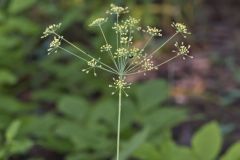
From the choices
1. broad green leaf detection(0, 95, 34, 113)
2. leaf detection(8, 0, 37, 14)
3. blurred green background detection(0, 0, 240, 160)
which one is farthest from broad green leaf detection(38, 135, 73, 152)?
leaf detection(8, 0, 37, 14)

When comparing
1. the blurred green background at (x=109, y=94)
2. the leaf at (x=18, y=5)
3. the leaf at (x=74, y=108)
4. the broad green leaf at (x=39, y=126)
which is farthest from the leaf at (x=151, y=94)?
the leaf at (x=18, y=5)

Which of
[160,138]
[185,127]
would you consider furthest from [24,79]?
[160,138]

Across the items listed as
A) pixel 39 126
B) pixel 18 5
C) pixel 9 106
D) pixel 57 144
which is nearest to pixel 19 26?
pixel 18 5

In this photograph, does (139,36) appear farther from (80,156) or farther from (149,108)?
(80,156)

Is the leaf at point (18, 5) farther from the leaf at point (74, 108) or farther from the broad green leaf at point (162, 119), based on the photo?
the broad green leaf at point (162, 119)

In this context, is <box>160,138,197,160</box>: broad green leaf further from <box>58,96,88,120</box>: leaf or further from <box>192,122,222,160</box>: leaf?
<box>58,96,88,120</box>: leaf

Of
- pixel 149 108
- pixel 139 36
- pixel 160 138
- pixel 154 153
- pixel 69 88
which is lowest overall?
pixel 154 153

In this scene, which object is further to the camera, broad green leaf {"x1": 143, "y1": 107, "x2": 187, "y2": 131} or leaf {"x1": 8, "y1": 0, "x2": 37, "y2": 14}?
leaf {"x1": 8, "y1": 0, "x2": 37, "y2": 14}
